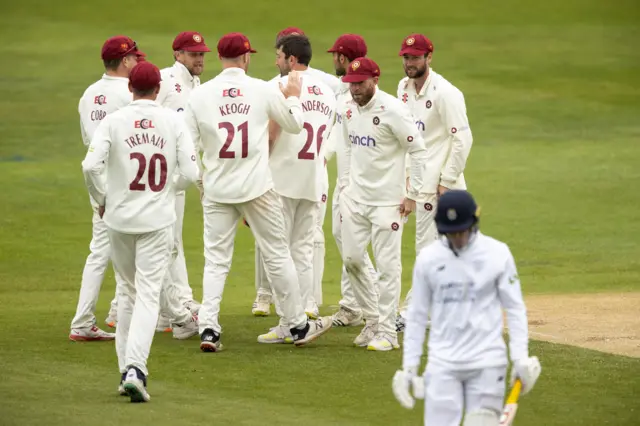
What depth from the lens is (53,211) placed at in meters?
18.7

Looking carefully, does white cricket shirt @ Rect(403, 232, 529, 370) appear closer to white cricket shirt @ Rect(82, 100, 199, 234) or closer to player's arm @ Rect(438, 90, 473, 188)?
white cricket shirt @ Rect(82, 100, 199, 234)

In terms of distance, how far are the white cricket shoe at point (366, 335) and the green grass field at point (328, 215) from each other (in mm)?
111

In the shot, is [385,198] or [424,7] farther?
[424,7]

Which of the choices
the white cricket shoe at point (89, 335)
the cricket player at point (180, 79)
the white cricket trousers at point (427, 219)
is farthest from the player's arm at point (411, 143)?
the white cricket shoe at point (89, 335)

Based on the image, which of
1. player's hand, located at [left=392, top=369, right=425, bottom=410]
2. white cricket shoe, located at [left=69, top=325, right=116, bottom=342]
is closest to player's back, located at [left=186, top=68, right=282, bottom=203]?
white cricket shoe, located at [left=69, top=325, right=116, bottom=342]

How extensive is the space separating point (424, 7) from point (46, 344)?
22.0m

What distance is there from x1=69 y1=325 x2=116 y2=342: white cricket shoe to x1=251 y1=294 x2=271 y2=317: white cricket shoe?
5.66 ft

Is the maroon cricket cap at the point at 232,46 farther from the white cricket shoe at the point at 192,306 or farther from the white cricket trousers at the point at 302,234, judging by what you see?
the white cricket shoe at the point at 192,306

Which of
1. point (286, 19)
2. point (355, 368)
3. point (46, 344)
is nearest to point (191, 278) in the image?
point (46, 344)

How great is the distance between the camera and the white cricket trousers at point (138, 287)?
362 inches

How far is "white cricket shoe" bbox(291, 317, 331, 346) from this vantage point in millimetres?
11172

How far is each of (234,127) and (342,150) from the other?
49.7 inches

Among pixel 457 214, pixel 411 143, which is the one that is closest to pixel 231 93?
pixel 411 143

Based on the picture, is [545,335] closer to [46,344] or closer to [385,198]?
[385,198]
